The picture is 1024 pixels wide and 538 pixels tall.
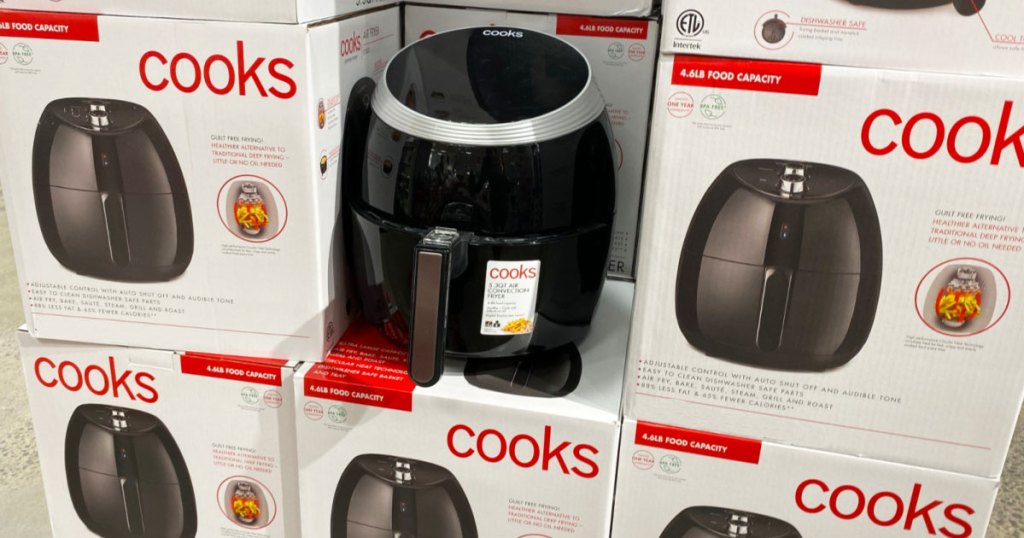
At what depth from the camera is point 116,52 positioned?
77 cm

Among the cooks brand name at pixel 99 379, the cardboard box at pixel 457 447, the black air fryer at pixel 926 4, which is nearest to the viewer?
the black air fryer at pixel 926 4

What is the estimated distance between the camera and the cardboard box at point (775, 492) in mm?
744

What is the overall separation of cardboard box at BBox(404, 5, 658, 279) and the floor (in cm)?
105

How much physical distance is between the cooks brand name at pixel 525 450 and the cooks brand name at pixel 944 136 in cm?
41

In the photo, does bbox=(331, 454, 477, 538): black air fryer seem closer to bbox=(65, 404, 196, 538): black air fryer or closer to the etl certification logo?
bbox=(65, 404, 196, 538): black air fryer

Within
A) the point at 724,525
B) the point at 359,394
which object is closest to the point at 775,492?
the point at 724,525

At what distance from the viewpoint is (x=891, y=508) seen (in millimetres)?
758

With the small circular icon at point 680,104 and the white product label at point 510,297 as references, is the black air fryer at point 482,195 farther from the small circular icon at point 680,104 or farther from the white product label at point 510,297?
the small circular icon at point 680,104

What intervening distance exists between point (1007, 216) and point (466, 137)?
1.59ft

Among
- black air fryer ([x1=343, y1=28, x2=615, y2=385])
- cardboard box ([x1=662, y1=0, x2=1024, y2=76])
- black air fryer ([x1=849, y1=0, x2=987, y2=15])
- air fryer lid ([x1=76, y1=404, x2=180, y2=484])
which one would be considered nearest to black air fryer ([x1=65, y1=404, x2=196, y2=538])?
air fryer lid ([x1=76, y1=404, x2=180, y2=484])

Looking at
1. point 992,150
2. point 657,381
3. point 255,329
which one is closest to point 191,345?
point 255,329

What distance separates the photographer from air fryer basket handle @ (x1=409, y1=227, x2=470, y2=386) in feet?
2.30

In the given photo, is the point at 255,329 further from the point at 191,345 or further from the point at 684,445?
the point at 684,445

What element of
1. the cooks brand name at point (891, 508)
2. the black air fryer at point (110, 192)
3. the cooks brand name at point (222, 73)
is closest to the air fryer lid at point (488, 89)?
the cooks brand name at point (222, 73)
